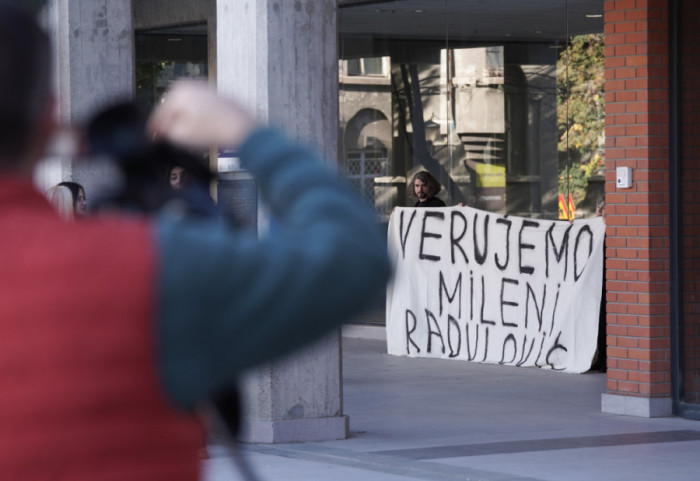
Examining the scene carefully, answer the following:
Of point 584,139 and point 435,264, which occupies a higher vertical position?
point 584,139

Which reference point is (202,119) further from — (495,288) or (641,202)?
(495,288)

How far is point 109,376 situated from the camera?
1.50 metres

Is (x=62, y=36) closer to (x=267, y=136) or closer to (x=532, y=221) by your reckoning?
(x=532, y=221)

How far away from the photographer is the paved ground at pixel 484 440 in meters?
8.14

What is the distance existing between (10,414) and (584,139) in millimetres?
16226

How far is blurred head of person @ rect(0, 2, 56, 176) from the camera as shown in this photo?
5.04ft

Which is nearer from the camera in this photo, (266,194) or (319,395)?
(266,194)

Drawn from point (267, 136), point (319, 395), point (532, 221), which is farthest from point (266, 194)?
point (532, 221)

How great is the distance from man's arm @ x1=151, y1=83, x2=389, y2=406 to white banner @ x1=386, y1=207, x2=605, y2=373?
12032mm

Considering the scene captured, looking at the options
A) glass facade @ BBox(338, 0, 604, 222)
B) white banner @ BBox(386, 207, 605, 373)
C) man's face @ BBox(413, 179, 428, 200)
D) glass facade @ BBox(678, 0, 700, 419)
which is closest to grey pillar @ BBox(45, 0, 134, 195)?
man's face @ BBox(413, 179, 428, 200)

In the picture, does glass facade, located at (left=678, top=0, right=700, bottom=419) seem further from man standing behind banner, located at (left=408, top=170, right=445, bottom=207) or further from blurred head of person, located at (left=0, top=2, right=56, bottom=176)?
blurred head of person, located at (left=0, top=2, right=56, bottom=176)

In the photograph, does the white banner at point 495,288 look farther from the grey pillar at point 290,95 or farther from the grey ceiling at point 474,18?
the grey pillar at point 290,95

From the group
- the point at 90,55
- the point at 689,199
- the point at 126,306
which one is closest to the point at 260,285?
the point at 126,306

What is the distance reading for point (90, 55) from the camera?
12.6 meters
